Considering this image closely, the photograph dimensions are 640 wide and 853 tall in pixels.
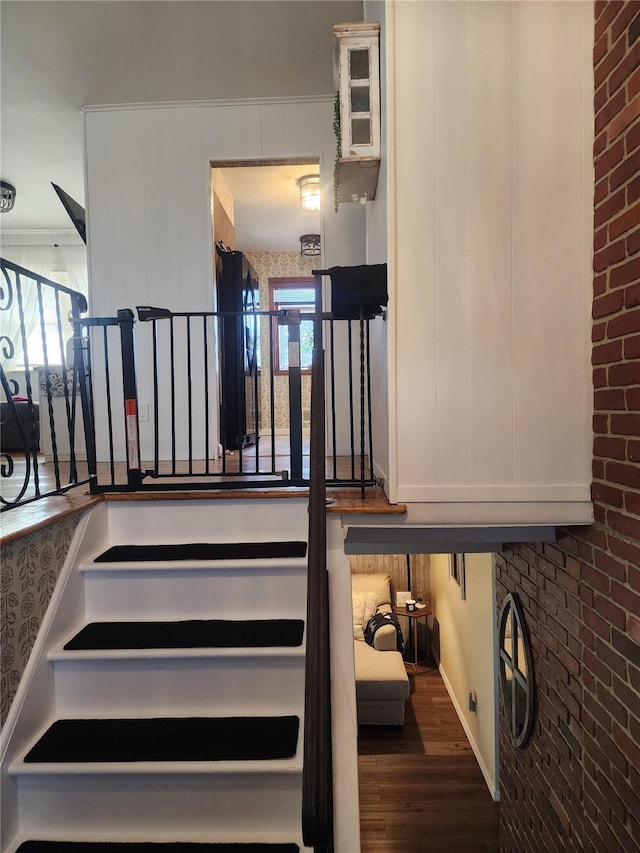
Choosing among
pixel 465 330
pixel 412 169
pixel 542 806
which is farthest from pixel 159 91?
pixel 542 806

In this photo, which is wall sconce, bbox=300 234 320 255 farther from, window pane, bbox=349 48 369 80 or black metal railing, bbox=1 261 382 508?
window pane, bbox=349 48 369 80

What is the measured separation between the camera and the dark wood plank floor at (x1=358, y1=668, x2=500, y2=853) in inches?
152

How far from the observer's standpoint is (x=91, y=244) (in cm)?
411

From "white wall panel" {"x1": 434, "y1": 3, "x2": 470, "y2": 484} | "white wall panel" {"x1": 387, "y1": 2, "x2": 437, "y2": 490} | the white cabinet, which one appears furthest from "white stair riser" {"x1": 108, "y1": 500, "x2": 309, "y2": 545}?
the white cabinet

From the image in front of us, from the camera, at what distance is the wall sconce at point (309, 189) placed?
5.02 meters

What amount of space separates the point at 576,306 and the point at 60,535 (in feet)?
7.43

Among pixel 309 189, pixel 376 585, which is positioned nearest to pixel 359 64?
pixel 309 189

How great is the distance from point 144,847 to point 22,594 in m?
0.92

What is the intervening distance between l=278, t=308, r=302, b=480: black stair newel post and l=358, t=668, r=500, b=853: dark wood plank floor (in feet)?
10.9

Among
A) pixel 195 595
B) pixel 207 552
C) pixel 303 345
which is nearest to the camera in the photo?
pixel 195 595

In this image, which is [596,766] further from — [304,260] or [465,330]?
[304,260]

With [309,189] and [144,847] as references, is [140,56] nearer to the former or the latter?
[309,189]

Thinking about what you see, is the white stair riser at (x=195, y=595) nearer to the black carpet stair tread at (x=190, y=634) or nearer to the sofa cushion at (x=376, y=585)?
the black carpet stair tread at (x=190, y=634)

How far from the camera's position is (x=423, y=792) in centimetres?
432
